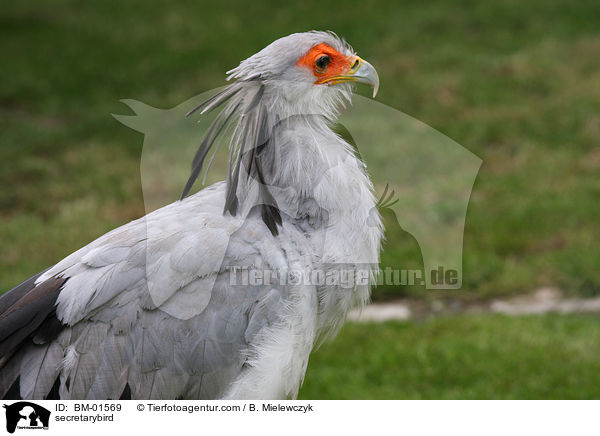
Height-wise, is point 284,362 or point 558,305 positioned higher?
point 558,305

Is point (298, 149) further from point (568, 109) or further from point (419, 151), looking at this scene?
point (568, 109)

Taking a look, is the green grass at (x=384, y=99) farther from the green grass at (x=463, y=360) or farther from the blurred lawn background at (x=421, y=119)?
the green grass at (x=463, y=360)

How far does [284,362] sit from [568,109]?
6401 millimetres

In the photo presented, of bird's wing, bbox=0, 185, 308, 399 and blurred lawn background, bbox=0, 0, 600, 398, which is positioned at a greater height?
blurred lawn background, bbox=0, 0, 600, 398

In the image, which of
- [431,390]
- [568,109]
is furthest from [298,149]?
[568,109]

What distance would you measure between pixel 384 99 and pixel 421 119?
52 cm

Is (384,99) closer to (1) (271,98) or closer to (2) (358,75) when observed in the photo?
(2) (358,75)

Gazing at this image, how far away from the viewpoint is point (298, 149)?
9.91 feet
